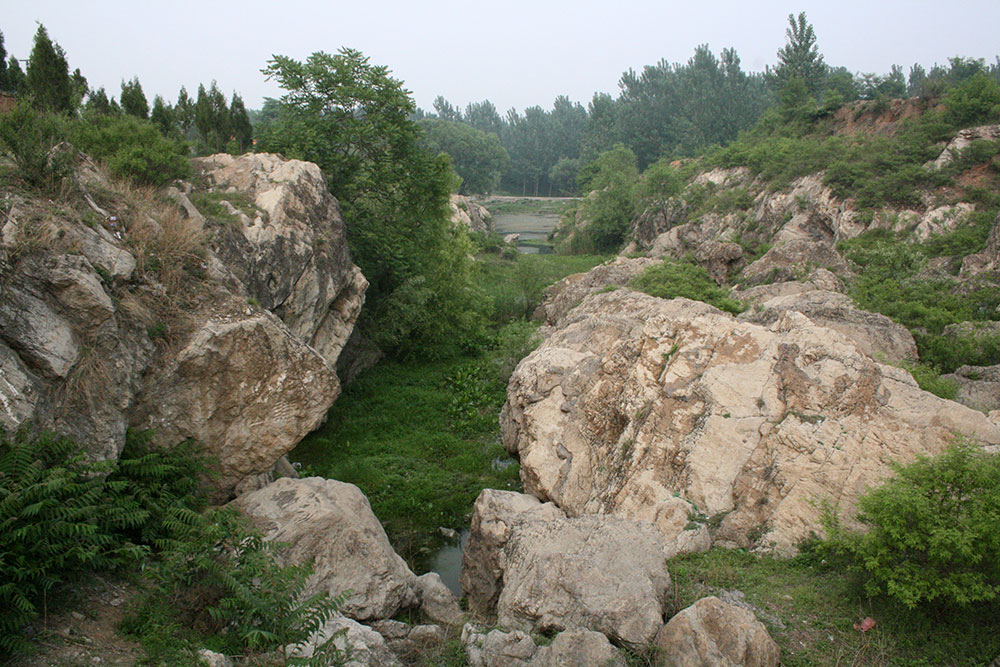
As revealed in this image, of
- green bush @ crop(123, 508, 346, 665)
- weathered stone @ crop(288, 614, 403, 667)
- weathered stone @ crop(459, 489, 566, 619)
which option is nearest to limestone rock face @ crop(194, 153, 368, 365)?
weathered stone @ crop(459, 489, 566, 619)

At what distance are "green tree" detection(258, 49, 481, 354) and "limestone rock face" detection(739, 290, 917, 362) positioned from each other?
1031cm

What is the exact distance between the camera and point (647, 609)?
6.60m

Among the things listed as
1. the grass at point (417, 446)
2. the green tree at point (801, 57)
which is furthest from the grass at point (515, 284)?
the green tree at point (801, 57)

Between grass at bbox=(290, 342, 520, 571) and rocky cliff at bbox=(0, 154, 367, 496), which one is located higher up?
rocky cliff at bbox=(0, 154, 367, 496)

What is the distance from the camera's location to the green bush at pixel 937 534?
582 cm

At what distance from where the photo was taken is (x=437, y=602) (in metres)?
8.98

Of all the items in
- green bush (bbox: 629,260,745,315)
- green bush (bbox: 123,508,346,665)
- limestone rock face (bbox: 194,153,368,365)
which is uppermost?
limestone rock face (bbox: 194,153,368,365)

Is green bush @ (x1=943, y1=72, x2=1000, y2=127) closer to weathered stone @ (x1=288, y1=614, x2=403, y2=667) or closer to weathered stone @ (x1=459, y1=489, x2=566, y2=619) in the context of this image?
weathered stone @ (x1=459, y1=489, x2=566, y2=619)

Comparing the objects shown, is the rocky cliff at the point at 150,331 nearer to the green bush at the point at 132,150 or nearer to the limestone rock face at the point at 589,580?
the green bush at the point at 132,150

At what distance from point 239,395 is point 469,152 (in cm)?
7903

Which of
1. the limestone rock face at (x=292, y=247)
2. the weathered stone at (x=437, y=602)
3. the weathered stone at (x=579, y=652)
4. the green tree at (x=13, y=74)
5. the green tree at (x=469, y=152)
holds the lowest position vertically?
the weathered stone at (x=437, y=602)

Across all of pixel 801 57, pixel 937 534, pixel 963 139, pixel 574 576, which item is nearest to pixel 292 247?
pixel 574 576

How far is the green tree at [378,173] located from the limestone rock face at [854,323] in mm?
10305

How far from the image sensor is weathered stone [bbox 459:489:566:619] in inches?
350
